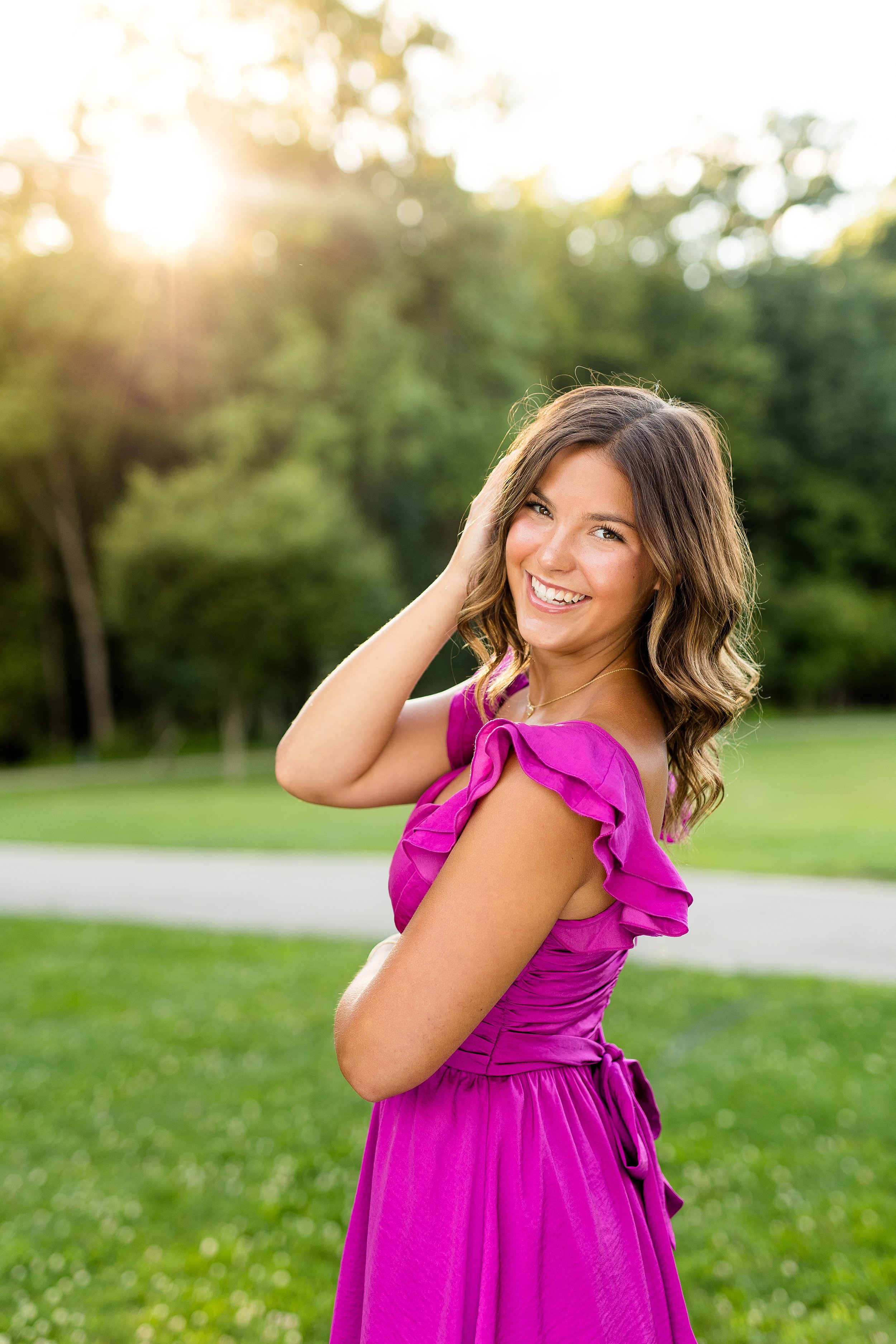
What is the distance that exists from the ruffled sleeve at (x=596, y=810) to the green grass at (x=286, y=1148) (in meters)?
2.25

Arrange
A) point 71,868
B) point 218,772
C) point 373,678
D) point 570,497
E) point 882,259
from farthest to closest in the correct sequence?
point 882,259 < point 218,772 < point 71,868 < point 373,678 < point 570,497

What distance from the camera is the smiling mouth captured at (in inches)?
61.0

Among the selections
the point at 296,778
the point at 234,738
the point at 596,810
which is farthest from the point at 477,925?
the point at 234,738

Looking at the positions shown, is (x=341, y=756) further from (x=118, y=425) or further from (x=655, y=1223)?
(x=118, y=425)

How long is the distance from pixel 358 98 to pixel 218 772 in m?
16.2

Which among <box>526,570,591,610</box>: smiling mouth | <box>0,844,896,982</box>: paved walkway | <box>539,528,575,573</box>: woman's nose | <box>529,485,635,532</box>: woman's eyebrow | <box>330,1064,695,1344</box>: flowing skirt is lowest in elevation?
<box>0,844,896,982</box>: paved walkway

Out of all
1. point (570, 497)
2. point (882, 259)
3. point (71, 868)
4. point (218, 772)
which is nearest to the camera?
point (570, 497)

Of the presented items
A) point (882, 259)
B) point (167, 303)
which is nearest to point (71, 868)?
point (167, 303)

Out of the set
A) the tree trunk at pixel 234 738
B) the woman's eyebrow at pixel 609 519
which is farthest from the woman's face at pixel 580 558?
the tree trunk at pixel 234 738

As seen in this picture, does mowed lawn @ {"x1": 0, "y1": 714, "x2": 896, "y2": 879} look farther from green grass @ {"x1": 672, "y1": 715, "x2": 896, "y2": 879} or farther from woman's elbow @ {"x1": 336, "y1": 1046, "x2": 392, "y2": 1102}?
woman's elbow @ {"x1": 336, "y1": 1046, "x2": 392, "y2": 1102}

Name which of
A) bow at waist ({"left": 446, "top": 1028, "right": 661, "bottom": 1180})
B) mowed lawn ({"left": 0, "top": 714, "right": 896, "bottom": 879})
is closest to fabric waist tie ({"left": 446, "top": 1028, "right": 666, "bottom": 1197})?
bow at waist ({"left": 446, "top": 1028, "right": 661, "bottom": 1180})

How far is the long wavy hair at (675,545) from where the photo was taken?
150cm

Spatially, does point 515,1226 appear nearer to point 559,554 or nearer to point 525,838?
point 525,838

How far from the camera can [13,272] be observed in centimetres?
2303
